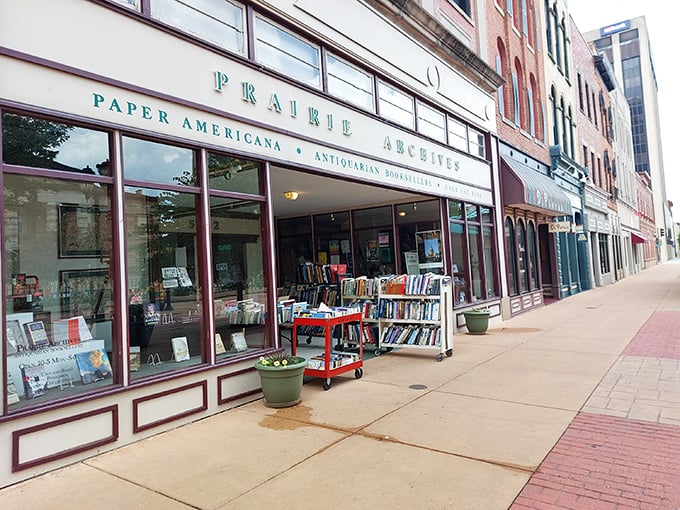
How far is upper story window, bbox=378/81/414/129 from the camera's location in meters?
9.41

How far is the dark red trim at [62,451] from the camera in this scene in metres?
3.93

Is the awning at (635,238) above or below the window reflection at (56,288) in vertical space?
above

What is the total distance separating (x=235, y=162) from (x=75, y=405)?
10.8 feet

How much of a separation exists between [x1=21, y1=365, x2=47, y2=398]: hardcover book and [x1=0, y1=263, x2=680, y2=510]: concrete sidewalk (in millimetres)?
747

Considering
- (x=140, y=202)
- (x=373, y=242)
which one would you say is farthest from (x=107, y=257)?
(x=373, y=242)

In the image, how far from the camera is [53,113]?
173 inches

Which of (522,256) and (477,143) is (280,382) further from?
(522,256)

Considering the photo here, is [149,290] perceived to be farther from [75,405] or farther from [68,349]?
[75,405]

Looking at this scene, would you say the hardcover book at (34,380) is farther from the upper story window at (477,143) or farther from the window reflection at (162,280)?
the upper story window at (477,143)

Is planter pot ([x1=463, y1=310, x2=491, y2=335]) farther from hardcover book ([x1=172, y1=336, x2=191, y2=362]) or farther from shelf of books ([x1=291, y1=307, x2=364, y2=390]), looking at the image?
hardcover book ([x1=172, y1=336, x2=191, y2=362])

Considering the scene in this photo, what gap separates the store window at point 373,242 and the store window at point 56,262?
26.1 feet

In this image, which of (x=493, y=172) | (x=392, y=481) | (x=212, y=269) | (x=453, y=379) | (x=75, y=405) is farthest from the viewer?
(x=493, y=172)

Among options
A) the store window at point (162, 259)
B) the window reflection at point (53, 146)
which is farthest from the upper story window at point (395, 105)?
the window reflection at point (53, 146)

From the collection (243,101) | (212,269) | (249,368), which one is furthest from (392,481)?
(243,101)
